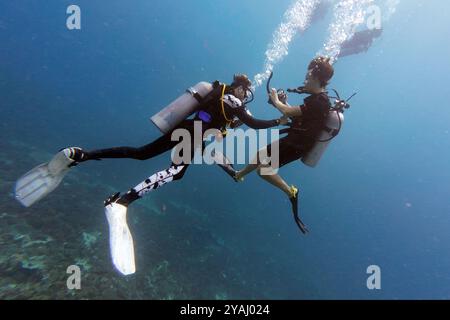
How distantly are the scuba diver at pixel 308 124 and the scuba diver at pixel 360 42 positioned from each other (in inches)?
1011

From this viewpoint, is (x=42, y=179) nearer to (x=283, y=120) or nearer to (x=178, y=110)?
(x=178, y=110)

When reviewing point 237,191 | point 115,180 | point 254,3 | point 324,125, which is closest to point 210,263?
point 115,180

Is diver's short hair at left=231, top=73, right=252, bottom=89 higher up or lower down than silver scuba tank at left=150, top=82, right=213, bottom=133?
higher up

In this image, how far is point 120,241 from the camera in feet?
14.0

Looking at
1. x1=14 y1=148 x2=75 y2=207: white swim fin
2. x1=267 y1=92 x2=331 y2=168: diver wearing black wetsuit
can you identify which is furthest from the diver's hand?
x1=14 y1=148 x2=75 y2=207: white swim fin

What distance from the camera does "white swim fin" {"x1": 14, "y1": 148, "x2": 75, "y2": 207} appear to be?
193 inches

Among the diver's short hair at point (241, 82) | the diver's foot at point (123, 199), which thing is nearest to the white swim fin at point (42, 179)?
the diver's foot at point (123, 199)

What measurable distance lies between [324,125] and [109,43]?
3838 inches

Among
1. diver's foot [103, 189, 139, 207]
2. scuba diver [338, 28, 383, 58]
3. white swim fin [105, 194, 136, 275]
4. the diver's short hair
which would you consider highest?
scuba diver [338, 28, 383, 58]

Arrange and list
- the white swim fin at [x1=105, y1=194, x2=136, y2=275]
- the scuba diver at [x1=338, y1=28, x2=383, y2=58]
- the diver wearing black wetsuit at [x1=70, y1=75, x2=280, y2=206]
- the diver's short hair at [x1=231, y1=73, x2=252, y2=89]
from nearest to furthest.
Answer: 1. the white swim fin at [x1=105, y1=194, x2=136, y2=275]
2. the diver wearing black wetsuit at [x1=70, y1=75, x2=280, y2=206]
3. the diver's short hair at [x1=231, y1=73, x2=252, y2=89]
4. the scuba diver at [x1=338, y1=28, x2=383, y2=58]

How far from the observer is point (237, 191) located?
117ft

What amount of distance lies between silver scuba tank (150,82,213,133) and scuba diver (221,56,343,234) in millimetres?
1237

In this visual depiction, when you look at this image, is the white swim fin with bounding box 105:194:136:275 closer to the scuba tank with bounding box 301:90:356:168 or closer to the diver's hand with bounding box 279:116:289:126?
the diver's hand with bounding box 279:116:289:126

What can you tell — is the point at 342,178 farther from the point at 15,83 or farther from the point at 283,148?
the point at 283,148
